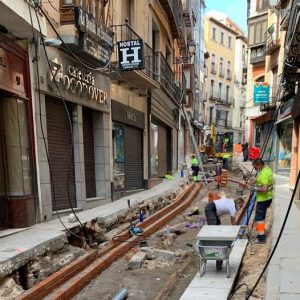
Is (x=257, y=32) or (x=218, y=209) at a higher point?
(x=257, y=32)

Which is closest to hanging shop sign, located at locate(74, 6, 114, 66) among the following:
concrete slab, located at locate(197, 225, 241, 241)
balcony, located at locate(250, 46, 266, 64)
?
Result: concrete slab, located at locate(197, 225, 241, 241)

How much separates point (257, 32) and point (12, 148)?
26.6 metres

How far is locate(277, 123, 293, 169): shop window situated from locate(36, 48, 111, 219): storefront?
958cm

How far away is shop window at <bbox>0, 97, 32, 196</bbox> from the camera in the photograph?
7.02 meters

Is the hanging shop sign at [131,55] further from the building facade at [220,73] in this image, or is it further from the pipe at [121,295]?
the building facade at [220,73]

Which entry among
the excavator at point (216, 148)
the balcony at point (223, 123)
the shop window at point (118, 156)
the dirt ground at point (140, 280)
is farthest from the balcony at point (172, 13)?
the balcony at point (223, 123)

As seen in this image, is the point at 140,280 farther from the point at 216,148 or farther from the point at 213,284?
the point at 216,148

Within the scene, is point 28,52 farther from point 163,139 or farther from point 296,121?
point 163,139

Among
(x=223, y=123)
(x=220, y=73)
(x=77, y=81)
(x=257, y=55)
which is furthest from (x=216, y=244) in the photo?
(x=223, y=123)

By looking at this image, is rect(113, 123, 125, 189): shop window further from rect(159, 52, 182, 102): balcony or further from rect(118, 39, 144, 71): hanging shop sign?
rect(159, 52, 182, 102): balcony

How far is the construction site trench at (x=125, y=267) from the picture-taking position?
17.7 feet


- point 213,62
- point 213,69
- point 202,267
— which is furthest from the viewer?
point 213,69

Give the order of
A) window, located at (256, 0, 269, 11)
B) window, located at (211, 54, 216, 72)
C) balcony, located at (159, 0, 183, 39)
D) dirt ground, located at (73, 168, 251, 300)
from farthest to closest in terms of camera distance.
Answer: window, located at (211, 54, 216, 72) < window, located at (256, 0, 269, 11) < balcony, located at (159, 0, 183, 39) < dirt ground, located at (73, 168, 251, 300)

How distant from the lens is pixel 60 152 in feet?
29.5
